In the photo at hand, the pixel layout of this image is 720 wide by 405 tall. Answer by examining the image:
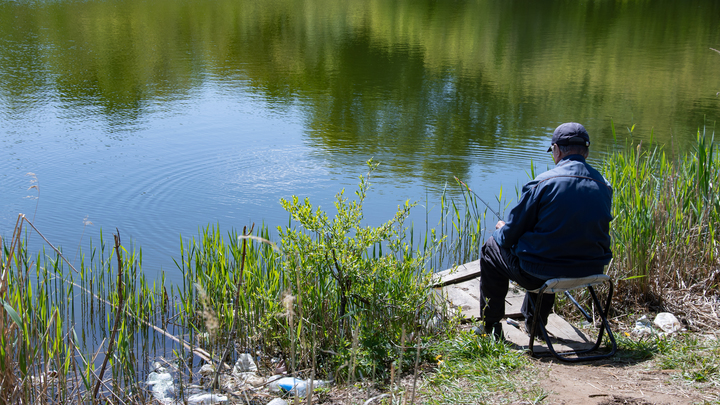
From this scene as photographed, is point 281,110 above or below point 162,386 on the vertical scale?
above

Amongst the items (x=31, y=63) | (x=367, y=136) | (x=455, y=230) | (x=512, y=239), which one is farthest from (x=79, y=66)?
(x=512, y=239)

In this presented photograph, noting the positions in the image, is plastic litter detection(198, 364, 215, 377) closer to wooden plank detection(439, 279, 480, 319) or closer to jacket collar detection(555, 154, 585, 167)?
wooden plank detection(439, 279, 480, 319)

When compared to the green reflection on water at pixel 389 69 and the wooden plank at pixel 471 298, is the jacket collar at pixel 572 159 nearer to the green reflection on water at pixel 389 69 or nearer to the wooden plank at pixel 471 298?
the wooden plank at pixel 471 298

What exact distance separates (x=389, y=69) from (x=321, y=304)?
15.1 meters

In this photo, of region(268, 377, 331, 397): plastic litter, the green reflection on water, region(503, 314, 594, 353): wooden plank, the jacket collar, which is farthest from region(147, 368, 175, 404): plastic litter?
the green reflection on water

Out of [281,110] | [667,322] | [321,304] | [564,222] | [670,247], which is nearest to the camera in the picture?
[564,222]

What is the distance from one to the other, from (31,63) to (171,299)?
570 inches

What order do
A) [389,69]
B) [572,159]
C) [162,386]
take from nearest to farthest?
[572,159], [162,386], [389,69]

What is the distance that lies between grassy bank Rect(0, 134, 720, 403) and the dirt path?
0.17 meters

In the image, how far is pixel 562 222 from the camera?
322 centimetres

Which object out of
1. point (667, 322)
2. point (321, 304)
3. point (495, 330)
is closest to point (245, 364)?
point (321, 304)

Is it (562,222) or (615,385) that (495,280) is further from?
(615,385)

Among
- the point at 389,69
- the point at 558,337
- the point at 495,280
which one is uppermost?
the point at 389,69

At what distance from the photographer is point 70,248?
5.71 meters
